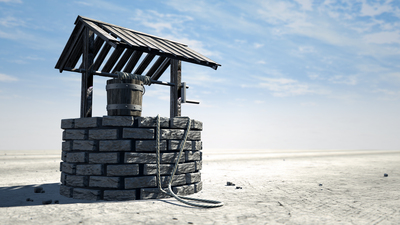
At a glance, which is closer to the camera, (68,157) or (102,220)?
(102,220)

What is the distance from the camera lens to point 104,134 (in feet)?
18.9

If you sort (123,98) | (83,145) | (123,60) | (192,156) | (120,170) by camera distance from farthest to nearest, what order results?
(123,60) < (192,156) < (123,98) < (83,145) < (120,170)

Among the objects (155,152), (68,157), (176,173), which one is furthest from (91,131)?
(176,173)

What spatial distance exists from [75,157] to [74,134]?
1.59ft

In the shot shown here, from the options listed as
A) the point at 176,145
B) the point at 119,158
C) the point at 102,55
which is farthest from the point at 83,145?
the point at 102,55

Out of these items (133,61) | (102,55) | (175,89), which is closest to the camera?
(102,55)

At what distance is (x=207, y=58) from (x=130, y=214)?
184 inches

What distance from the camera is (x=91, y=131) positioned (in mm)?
5902

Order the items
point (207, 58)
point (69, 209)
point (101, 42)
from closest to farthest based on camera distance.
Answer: point (69, 209) < point (101, 42) < point (207, 58)

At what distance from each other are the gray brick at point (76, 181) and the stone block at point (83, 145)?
1.88 feet

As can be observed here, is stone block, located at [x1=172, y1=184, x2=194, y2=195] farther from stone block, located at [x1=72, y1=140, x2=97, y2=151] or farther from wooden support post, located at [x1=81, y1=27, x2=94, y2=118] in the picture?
wooden support post, located at [x1=81, y1=27, x2=94, y2=118]

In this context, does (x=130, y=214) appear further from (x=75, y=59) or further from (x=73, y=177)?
(x=75, y=59)

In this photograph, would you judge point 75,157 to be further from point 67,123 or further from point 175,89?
point 175,89

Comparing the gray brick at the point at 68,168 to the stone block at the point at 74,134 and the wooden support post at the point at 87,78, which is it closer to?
the stone block at the point at 74,134
